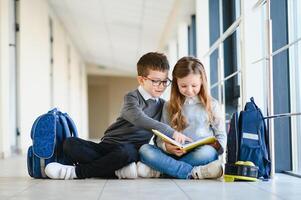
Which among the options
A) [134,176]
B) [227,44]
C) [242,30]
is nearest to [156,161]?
[134,176]

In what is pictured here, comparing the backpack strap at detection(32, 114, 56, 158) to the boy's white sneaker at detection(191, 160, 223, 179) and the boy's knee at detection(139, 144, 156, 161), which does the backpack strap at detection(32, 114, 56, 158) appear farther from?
the boy's white sneaker at detection(191, 160, 223, 179)

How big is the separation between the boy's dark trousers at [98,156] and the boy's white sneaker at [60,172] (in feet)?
0.06

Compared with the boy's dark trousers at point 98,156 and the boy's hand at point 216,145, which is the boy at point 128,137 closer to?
the boy's dark trousers at point 98,156

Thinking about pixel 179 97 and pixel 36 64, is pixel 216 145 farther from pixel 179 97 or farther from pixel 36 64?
pixel 36 64

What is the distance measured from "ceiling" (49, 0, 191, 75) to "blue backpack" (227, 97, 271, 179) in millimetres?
3075

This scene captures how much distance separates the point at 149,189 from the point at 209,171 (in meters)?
0.36

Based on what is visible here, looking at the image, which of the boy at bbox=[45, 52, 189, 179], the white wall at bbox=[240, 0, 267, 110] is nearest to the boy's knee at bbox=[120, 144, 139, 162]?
the boy at bbox=[45, 52, 189, 179]

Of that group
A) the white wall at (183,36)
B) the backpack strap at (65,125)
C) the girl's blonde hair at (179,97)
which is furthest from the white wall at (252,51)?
the white wall at (183,36)

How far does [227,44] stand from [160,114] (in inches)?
54.3

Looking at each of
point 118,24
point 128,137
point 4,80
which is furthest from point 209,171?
point 118,24

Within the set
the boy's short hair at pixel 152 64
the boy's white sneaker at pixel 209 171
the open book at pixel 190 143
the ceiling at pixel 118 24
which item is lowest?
the boy's white sneaker at pixel 209 171

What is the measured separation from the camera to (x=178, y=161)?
1720mm

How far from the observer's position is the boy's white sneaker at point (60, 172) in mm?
1731

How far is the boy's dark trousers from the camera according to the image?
1.72 meters
